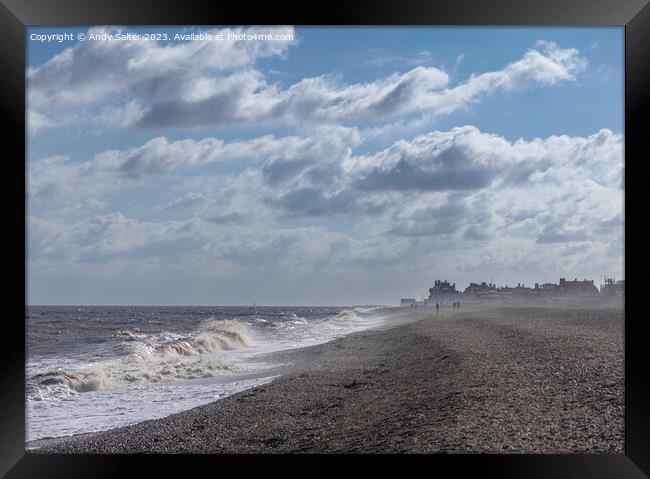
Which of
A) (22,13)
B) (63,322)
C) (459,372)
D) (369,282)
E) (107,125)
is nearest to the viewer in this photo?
(22,13)

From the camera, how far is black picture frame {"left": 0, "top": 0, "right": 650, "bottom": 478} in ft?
14.5

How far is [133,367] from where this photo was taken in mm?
12383

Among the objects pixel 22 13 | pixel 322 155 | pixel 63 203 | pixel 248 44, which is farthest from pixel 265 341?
pixel 22 13

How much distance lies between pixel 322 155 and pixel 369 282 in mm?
6228

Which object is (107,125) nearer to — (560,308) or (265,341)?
(265,341)

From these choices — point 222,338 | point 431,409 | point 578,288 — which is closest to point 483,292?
point 578,288

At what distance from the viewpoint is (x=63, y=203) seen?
1769cm

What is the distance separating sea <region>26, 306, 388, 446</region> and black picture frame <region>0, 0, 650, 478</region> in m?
0.90

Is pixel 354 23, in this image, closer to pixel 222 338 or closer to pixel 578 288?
pixel 222 338

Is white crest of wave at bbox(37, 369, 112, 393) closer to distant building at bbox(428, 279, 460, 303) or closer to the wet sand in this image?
the wet sand

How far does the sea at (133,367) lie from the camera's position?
8.34m

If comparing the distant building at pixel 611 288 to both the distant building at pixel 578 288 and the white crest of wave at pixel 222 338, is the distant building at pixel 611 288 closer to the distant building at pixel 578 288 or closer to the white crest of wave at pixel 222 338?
the distant building at pixel 578 288

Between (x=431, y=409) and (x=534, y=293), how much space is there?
14.6 metres

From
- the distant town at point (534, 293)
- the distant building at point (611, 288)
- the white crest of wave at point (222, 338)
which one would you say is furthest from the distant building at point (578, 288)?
the white crest of wave at point (222, 338)
